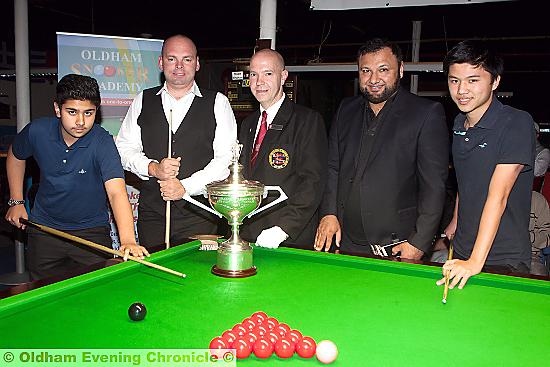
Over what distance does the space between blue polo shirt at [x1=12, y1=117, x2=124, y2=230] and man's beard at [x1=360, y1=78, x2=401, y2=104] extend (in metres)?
1.31

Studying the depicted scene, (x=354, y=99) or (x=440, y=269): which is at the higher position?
(x=354, y=99)

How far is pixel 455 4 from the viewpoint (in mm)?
3557

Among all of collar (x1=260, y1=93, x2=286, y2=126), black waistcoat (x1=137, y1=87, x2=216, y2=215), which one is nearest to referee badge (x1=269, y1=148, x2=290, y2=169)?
collar (x1=260, y1=93, x2=286, y2=126)

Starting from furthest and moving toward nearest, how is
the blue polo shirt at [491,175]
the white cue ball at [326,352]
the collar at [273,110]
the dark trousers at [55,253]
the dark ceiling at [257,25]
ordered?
1. the dark ceiling at [257,25]
2. the collar at [273,110]
3. the dark trousers at [55,253]
4. the blue polo shirt at [491,175]
5. the white cue ball at [326,352]

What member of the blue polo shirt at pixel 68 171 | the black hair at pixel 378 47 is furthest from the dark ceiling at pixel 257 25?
the blue polo shirt at pixel 68 171

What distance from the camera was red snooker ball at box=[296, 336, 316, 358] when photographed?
4.11 ft

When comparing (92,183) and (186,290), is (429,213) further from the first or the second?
(92,183)

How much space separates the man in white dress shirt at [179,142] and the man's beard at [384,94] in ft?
2.70

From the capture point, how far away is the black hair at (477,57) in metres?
2.21

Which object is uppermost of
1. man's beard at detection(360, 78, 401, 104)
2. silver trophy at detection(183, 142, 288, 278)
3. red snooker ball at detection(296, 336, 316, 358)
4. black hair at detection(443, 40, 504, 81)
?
black hair at detection(443, 40, 504, 81)

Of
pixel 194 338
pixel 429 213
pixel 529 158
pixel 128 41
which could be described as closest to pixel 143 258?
pixel 194 338

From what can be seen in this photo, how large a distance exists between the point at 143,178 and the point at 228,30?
7.22 m

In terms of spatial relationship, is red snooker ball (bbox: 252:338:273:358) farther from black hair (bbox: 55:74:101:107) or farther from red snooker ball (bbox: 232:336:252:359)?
black hair (bbox: 55:74:101:107)

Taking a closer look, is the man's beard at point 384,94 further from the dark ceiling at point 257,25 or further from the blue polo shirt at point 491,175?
the dark ceiling at point 257,25
